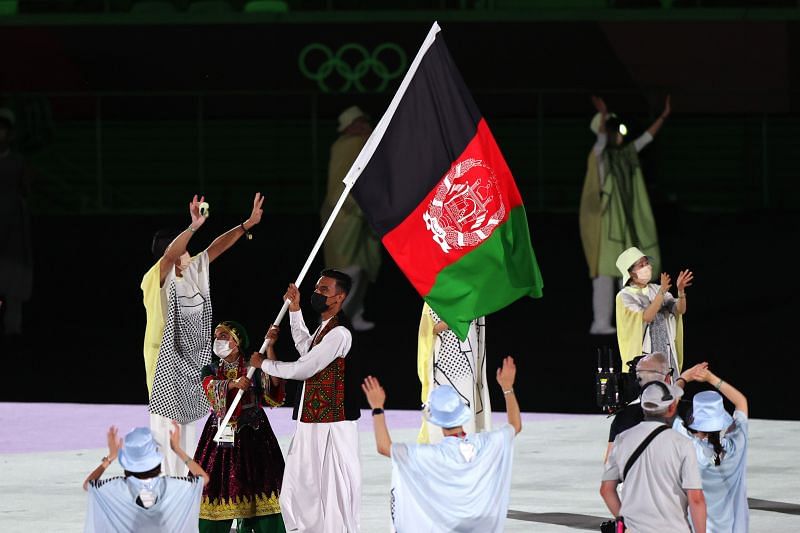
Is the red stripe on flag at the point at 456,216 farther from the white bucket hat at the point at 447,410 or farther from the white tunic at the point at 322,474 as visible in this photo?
the white bucket hat at the point at 447,410

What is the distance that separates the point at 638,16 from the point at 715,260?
3693mm

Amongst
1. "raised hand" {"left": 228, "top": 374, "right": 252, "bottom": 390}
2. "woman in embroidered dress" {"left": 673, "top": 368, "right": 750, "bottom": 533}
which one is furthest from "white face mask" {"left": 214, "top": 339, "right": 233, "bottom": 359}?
"woman in embroidered dress" {"left": 673, "top": 368, "right": 750, "bottom": 533}

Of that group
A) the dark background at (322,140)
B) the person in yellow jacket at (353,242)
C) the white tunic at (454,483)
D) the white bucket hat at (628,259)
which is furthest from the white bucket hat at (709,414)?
the dark background at (322,140)

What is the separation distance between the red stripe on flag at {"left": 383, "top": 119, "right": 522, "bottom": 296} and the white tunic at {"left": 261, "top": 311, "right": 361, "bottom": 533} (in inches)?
27.2

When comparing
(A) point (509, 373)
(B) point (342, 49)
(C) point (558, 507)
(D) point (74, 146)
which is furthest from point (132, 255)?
(A) point (509, 373)

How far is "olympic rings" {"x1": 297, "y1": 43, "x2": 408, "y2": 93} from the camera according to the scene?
27.0m

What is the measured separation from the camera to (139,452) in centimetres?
911

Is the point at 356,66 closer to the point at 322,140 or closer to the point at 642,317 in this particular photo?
the point at 322,140

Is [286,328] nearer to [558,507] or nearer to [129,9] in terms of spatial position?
[129,9]

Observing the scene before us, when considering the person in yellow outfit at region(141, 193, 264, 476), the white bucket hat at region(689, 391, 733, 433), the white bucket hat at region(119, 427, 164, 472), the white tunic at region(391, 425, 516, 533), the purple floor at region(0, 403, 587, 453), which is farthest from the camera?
the purple floor at region(0, 403, 587, 453)

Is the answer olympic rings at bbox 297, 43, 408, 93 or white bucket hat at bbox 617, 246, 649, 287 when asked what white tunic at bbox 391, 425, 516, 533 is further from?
olympic rings at bbox 297, 43, 408, 93

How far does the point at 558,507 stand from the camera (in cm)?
1341

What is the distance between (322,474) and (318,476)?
0.08 feet

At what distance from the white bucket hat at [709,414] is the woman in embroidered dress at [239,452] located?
89.5 inches
